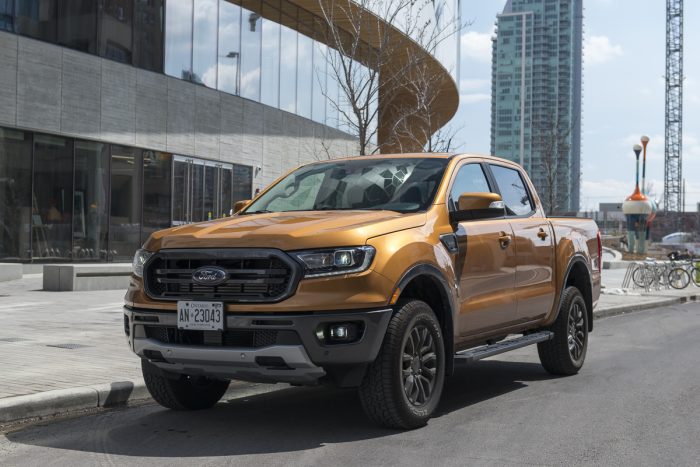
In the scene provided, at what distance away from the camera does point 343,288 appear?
17.4ft

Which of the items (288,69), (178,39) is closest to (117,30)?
(178,39)

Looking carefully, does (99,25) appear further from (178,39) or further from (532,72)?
(532,72)

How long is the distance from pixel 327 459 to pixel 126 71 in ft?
67.9

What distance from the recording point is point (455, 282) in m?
6.30

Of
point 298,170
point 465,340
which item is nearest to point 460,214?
point 465,340

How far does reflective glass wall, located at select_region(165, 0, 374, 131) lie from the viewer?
26.4 m

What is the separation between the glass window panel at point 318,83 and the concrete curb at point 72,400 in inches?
1064

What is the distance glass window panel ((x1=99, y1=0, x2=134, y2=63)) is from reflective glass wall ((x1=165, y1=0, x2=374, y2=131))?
4.93 ft

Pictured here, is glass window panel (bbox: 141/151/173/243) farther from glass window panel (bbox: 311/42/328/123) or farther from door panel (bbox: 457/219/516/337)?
door panel (bbox: 457/219/516/337)

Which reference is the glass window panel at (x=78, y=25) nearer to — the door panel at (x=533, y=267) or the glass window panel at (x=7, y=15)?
the glass window panel at (x=7, y=15)

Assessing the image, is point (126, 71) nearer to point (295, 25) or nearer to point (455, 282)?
point (295, 25)

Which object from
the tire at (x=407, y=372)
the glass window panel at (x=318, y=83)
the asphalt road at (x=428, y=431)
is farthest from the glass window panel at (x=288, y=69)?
the tire at (x=407, y=372)

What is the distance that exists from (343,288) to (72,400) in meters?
2.46

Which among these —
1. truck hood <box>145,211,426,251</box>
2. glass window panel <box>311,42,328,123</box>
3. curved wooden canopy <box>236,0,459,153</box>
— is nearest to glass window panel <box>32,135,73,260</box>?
curved wooden canopy <box>236,0,459,153</box>
